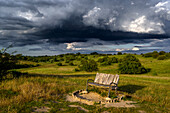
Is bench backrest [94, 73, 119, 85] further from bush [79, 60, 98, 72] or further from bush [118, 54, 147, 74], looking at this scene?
bush [79, 60, 98, 72]

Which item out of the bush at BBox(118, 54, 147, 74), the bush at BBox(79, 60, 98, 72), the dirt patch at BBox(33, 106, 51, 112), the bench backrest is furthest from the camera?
the bush at BBox(79, 60, 98, 72)

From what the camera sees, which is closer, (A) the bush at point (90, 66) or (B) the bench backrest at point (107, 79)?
(B) the bench backrest at point (107, 79)

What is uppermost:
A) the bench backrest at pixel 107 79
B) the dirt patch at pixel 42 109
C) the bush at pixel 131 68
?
the bench backrest at pixel 107 79

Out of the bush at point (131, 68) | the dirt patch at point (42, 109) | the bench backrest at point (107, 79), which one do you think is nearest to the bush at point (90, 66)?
the bush at point (131, 68)

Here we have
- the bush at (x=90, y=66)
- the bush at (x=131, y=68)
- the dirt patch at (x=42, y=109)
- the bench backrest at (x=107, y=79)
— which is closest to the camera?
the dirt patch at (x=42, y=109)

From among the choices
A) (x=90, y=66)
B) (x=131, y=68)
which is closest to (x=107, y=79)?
(x=90, y=66)

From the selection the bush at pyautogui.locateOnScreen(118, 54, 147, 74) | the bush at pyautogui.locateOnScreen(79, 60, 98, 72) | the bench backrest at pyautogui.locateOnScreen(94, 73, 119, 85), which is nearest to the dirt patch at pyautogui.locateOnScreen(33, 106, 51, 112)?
Answer: the bench backrest at pyautogui.locateOnScreen(94, 73, 119, 85)

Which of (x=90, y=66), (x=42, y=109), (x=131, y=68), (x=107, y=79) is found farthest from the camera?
(x=90, y=66)

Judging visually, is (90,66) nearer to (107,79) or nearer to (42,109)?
(107,79)

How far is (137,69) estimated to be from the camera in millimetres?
37188

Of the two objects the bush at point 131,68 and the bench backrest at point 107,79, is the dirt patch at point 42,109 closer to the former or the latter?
the bench backrest at point 107,79

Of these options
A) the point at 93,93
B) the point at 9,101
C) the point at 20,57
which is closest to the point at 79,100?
the point at 93,93

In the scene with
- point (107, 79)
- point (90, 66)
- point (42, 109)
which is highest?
point (107, 79)

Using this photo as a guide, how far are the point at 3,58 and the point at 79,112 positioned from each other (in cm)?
985
